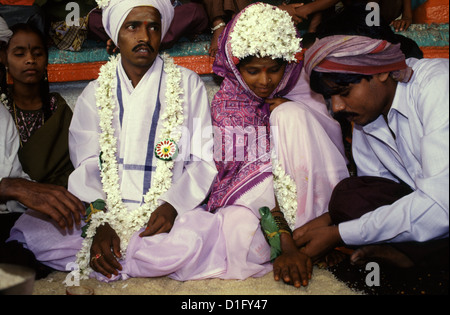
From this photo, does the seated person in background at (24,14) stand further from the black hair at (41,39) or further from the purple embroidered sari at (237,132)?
the purple embroidered sari at (237,132)

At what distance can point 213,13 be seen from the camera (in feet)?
13.6

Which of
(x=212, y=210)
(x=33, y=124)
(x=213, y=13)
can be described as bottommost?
(x=212, y=210)

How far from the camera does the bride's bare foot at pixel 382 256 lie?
8.29 feet

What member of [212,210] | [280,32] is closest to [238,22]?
[280,32]

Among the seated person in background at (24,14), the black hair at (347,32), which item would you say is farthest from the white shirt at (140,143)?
the seated person in background at (24,14)

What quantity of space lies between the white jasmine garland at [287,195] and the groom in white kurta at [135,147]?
0.51 m

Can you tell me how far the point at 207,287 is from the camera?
276 centimetres

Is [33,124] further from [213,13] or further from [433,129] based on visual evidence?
[433,129]

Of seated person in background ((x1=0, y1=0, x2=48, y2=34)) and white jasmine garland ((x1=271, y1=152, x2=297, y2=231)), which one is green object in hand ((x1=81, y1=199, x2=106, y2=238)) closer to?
white jasmine garland ((x1=271, y1=152, x2=297, y2=231))

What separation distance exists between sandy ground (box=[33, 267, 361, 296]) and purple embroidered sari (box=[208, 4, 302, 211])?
27.8 inches

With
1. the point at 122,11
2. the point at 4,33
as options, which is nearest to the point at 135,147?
the point at 122,11

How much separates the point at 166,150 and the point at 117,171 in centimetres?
43

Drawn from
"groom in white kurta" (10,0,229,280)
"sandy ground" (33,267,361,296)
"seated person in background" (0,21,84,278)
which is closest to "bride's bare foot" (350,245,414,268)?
"sandy ground" (33,267,361,296)

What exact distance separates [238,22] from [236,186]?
1.34 meters
